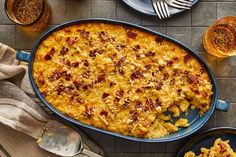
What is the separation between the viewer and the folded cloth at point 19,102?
238 centimetres

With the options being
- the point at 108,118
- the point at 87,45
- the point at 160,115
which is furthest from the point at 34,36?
the point at 160,115

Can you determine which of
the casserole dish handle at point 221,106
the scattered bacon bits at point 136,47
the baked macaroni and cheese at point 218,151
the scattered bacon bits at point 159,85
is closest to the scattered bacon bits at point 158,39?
the scattered bacon bits at point 136,47

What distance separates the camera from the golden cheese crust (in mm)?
2305

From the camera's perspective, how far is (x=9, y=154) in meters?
2.46

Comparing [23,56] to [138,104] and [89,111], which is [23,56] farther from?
[138,104]

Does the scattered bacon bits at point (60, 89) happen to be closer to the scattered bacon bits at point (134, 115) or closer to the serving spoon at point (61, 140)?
the serving spoon at point (61, 140)

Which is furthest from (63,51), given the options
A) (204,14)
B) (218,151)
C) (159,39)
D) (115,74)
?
(218,151)

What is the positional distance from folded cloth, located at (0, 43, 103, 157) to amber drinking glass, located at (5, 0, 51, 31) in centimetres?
18

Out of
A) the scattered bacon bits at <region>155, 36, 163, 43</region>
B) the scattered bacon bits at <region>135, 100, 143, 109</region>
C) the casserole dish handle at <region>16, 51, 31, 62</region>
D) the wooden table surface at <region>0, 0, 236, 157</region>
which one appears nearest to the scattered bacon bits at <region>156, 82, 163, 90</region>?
the scattered bacon bits at <region>135, 100, 143, 109</region>

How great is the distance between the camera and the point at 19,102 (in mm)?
2416

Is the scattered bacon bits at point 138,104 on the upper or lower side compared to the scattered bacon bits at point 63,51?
lower

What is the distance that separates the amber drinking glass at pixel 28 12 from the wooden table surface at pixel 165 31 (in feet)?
0.22

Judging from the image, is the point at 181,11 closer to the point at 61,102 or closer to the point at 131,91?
the point at 131,91

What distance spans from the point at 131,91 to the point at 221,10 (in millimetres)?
725
